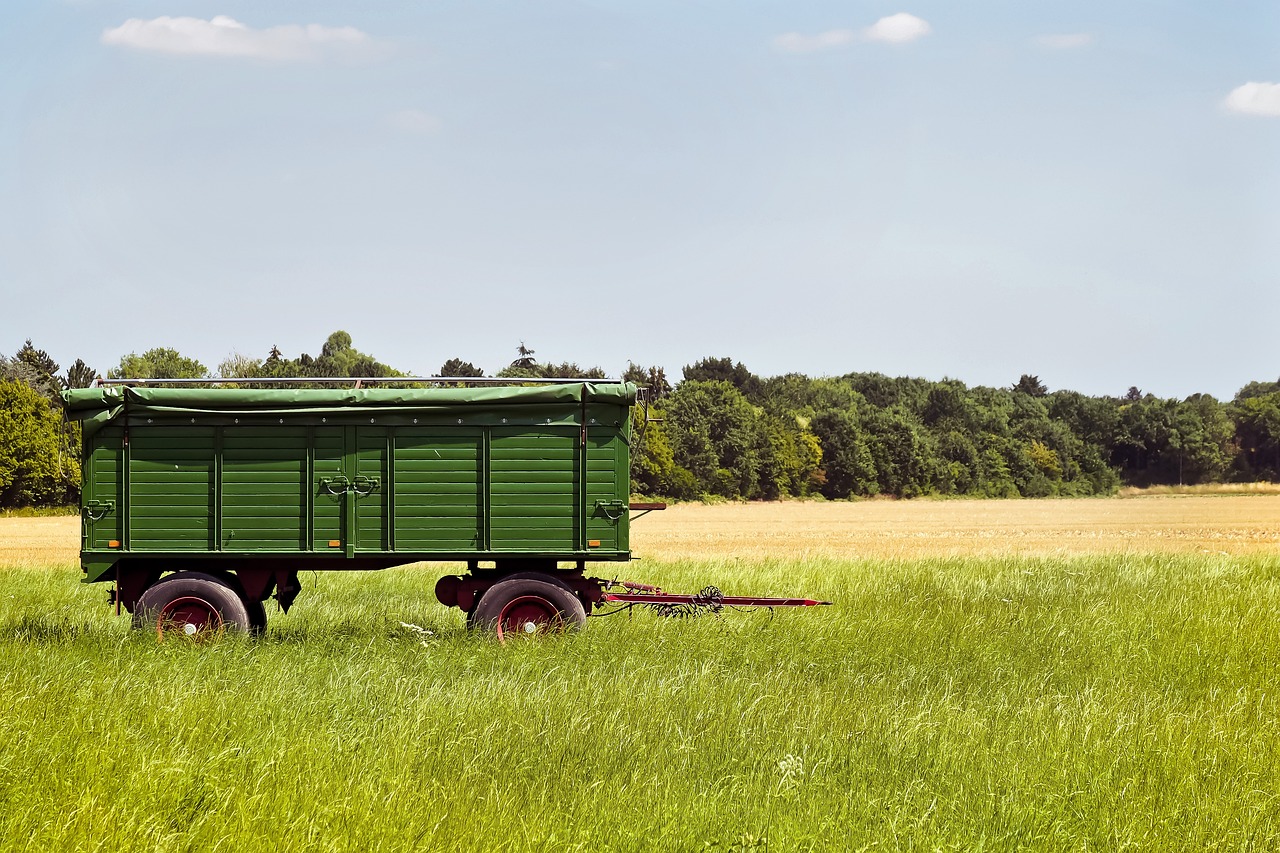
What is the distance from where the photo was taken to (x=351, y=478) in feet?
38.0

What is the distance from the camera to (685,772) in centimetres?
670

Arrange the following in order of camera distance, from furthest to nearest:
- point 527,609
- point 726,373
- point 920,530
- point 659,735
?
point 726,373 → point 920,530 → point 527,609 → point 659,735

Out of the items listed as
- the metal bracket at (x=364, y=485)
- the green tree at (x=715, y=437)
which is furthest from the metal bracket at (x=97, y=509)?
the green tree at (x=715, y=437)

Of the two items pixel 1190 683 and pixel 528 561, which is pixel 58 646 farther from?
pixel 1190 683

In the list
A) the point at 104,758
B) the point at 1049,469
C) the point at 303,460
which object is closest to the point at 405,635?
the point at 303,460

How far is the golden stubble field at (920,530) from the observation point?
31109 millimetres

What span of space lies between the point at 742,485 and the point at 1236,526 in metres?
31.9

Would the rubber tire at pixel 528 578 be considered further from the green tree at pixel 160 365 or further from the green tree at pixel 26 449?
the green tree at pixel 160 365

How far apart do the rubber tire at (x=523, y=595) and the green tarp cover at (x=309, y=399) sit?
73.9 inches

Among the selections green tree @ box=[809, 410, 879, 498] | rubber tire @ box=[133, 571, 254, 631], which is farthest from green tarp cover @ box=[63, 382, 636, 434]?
green tree @ box=[809, 410, 879, 498]

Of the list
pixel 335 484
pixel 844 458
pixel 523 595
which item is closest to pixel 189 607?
pixel 335 484

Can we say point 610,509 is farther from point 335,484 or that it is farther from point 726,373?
point 726,373

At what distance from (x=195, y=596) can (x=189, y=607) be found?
0.66ft

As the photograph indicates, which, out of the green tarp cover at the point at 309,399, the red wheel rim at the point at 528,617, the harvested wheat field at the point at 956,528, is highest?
the green tarp cover at the point at 309,399
